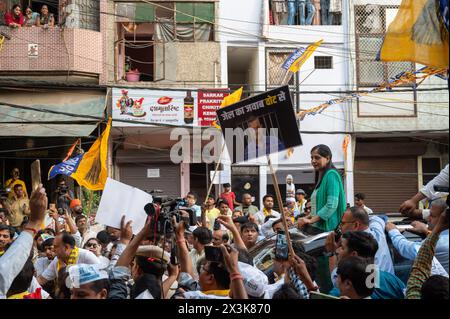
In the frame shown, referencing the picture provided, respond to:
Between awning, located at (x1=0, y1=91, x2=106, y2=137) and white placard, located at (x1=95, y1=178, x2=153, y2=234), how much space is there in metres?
13.4

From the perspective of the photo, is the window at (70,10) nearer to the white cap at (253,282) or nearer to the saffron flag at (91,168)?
the saffron flag at (91,168)

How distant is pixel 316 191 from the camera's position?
22.7 ft

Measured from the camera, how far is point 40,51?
66.2 feet

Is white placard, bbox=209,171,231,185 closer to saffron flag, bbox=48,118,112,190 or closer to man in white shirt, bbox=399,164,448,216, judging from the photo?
saffron flag, bbox=48,118,112,190

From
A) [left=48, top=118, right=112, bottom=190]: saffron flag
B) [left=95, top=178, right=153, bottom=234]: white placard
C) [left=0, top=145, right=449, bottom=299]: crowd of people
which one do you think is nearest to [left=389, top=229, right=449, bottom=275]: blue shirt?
[left=0, top=145, right=449, bottom=299]: crowd of people

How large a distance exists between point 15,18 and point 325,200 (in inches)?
621

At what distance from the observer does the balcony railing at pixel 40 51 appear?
20.1m

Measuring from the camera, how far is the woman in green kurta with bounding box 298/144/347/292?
6.68 m

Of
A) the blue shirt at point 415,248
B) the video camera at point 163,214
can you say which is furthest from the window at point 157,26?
the blue shirt at point 415,248

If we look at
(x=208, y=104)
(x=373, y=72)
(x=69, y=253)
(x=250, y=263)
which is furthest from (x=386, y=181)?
(x=250, y=263)

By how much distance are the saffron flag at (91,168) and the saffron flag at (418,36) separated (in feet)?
27.7

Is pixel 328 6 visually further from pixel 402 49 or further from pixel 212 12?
pixel 402 49

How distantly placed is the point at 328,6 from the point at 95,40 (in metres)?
7.36

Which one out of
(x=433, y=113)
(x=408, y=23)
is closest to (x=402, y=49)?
(x=408, y=23)
